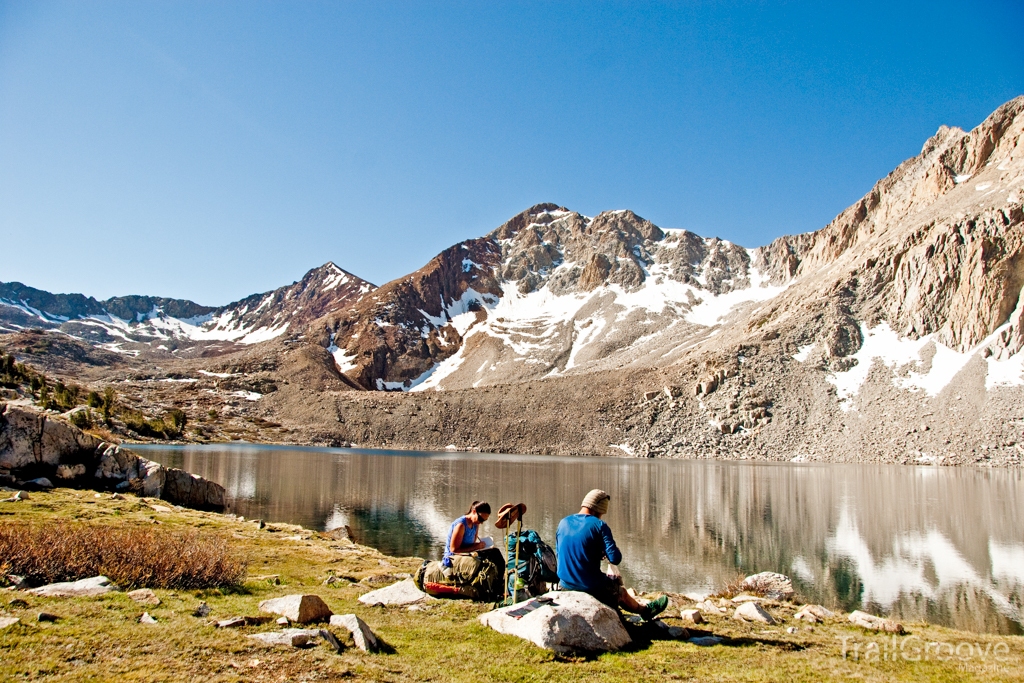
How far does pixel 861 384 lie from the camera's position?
10812 centimetres

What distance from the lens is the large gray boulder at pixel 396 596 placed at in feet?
39.8

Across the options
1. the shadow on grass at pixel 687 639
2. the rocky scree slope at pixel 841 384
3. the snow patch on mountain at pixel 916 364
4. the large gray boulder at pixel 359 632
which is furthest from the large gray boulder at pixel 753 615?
the snow patch on mountain at pixel 916 364

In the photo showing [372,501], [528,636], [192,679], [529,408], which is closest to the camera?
[192,679]

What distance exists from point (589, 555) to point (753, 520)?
3126cm

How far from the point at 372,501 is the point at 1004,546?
36.5 m

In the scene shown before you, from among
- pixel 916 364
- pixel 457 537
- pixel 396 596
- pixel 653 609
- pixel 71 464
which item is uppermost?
pixel 916 364

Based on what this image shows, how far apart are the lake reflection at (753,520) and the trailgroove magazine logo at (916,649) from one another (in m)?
7.46

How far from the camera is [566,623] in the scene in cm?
895

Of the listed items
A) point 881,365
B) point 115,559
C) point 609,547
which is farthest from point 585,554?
point 881,365

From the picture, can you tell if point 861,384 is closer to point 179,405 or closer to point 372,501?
point 372,501

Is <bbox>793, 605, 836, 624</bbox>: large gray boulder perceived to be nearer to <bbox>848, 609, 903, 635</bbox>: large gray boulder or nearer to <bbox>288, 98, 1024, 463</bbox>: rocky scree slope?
<bbox>848, 609, 903, 635</bbox>: large gray boulder

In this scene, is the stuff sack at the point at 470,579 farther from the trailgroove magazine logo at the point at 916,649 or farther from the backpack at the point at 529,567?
the trailgroove magazine logo at the point at 916,649

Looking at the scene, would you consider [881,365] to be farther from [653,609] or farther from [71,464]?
[71,464]

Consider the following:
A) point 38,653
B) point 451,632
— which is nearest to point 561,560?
point 451,632
